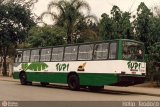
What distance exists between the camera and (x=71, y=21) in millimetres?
41531

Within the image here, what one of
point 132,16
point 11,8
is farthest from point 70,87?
point 11,8

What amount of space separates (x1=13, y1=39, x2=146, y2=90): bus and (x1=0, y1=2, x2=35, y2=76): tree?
20.7 metres

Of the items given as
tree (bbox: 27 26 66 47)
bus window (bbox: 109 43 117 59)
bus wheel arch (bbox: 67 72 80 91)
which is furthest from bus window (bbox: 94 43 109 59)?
tree (bbox: 27 26 66 47)

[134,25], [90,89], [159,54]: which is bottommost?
[90,89]

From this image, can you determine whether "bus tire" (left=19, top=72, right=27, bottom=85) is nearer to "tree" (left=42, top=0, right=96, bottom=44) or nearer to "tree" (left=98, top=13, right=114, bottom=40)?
"tree" (left=98, top=13, right=114, bottom=40)

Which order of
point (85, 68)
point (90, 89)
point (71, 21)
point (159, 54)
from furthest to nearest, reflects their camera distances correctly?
1. point (71, 21)
2. point (159, 54)
3. point (90, 89)
4. point (85, 68)

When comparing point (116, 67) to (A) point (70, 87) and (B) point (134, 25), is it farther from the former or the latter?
(B) point (134, 25)

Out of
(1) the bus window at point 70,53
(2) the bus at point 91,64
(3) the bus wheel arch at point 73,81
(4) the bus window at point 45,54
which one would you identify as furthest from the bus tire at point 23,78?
(3) the bus wheel arch at point 73,81

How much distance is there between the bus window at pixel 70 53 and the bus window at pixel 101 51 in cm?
216

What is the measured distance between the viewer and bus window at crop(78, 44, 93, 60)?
2522 centimetres

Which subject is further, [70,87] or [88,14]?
[88,14]

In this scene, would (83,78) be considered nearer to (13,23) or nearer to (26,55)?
(26,55)

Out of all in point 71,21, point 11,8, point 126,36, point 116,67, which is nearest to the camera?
point 116,67

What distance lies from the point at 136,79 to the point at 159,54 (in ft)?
21.7
